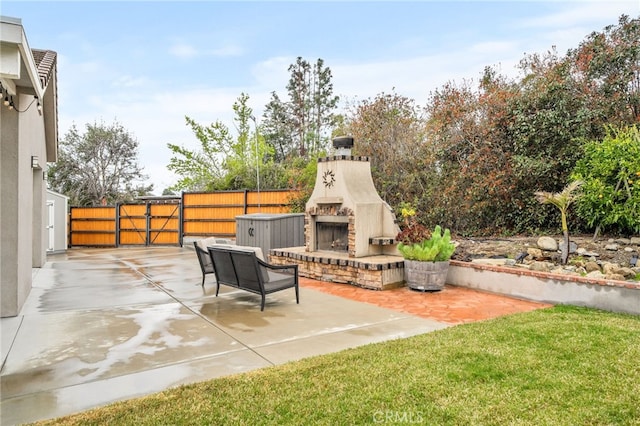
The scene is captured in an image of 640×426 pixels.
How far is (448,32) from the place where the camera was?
10.0m

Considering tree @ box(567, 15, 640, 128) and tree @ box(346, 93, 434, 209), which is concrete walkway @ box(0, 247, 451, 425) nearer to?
tree @ box(346, 93, 434, 209)

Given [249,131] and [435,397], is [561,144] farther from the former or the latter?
[249,131]

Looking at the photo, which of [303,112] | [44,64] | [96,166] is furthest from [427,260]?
[96,166]

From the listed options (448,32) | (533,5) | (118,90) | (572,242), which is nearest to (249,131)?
(118,90)

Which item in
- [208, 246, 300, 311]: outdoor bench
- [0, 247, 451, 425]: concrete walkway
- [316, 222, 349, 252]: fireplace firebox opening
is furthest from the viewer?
[316, 222, 349, 252]: fireplace firebox opening

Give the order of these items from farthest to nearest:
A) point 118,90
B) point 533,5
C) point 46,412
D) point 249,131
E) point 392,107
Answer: point 249,131
point 118,90
point 392,107
point 533,5
point 46,412

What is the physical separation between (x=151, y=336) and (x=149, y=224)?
1285 cm

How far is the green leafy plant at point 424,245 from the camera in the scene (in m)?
6.46

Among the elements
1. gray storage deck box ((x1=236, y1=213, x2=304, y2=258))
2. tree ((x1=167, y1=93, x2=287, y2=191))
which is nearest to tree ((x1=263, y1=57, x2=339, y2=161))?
tree ((x1=167, y1=93, x2=287, y2=191))

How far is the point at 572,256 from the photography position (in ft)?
22.0

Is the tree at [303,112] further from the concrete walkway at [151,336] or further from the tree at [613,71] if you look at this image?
the concrete walkway at [151,336]

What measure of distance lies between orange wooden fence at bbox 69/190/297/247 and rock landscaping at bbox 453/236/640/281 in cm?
710

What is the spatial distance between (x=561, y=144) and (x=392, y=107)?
4.30m

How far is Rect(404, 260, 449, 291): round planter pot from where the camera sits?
6.43 metres
